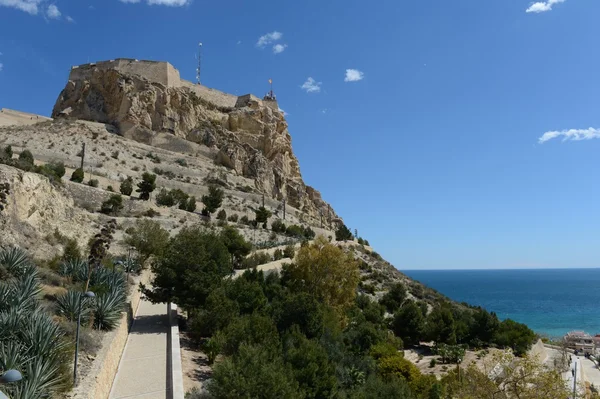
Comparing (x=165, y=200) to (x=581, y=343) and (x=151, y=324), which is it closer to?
(x=151, y=324)

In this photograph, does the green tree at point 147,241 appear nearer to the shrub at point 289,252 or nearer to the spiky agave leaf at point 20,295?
the shrub at point 289,252

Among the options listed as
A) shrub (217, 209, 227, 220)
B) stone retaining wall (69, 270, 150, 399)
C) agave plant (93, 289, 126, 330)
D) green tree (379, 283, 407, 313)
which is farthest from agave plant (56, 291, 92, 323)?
shrub (217, 209, 227, 220)

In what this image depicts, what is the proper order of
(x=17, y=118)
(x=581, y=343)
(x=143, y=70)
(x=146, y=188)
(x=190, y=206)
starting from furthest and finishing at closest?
(x=143, y=70) < (x=17, y=118) < (x=581, y=343) < (x=190, y=206) < (x=146, y=188)

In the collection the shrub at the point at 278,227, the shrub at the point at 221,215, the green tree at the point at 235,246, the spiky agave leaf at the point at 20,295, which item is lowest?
the spiky agave leaf at the point at 20,295

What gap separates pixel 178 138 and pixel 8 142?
17741 millimetres

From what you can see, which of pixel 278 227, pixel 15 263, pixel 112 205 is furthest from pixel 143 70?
pixel 15 263

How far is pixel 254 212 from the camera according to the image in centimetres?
4412

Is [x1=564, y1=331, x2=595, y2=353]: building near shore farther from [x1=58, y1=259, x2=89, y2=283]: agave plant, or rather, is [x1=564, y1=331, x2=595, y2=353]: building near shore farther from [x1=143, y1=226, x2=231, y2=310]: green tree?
[x1=58, y1=259, x2=89, y2=283]: agave plant

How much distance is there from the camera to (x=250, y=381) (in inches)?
278

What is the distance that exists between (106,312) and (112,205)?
1996 cm

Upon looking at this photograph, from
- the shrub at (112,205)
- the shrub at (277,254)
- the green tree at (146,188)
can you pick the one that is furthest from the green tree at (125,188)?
the shrub at (277,254)

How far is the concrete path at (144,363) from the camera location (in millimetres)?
8836

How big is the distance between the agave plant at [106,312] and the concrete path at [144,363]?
0.88 m

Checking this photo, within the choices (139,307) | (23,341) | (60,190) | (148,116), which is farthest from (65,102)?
(23,341)
